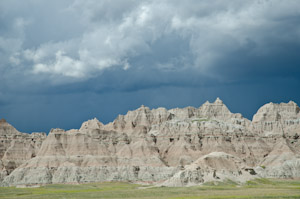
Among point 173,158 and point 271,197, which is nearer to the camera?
point 271,197

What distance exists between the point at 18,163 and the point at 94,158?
91.0ft

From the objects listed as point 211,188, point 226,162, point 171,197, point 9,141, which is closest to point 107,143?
point 9,141

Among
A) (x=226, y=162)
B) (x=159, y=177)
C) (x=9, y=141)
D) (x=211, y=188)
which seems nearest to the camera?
(x=211, y=188)

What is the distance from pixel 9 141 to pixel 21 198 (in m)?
95.5

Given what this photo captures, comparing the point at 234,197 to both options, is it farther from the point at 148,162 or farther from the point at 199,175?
the point at 148,162

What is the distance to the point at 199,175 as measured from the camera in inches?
4692

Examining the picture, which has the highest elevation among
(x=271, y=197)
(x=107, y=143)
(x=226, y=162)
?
(x=107, y=143)

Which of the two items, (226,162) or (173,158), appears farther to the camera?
(173,158)

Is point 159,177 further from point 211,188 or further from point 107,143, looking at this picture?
point 211,188

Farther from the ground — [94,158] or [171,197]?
[94,158]

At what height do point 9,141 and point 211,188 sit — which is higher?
point 9,141

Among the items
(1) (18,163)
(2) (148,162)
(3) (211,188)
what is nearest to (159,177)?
(2) (148,162)

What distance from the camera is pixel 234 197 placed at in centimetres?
8688

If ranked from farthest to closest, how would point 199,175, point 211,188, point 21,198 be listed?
point 199,175, point 211,188, point 21,198
